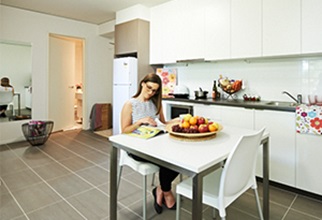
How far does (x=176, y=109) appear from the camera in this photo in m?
3.40

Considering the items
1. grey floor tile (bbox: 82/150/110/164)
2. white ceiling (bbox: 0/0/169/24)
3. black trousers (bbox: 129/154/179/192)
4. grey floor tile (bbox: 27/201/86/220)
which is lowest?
grey floor tile (bbox: 27/201/86/220)

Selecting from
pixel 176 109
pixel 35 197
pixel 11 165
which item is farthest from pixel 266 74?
pixel 11 165

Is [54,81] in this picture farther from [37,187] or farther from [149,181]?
[149,181]

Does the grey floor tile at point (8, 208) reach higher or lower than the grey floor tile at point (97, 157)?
lower

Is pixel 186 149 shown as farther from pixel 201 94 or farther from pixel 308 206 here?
pixel 201 94

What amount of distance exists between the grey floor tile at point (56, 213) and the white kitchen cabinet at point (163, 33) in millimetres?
2530

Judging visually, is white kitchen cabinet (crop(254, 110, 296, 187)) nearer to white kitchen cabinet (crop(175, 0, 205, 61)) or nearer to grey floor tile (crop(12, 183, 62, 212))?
white kitchen cabinet (crop(175, 0, 205, 61))

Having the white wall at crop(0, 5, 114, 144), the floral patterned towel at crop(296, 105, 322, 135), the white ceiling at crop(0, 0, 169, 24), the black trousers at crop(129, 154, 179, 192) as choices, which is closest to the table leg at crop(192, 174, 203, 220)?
the black trousers at crop(129, 154, 179, 192)

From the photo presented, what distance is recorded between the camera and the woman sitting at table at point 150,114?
1841mm

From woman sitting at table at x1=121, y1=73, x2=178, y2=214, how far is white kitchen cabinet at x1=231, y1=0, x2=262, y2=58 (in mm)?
1393

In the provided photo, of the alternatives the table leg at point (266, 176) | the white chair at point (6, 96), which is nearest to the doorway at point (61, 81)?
the white chair at point (6, 96)

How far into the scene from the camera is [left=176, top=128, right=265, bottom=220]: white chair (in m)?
1.22

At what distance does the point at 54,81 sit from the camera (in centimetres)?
490

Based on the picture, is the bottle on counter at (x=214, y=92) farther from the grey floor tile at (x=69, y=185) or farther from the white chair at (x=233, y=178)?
the grey floor tile at (x=69, y=185)
